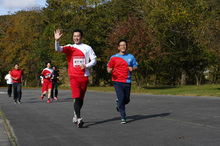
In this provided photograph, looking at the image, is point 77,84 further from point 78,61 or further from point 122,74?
point 122,74

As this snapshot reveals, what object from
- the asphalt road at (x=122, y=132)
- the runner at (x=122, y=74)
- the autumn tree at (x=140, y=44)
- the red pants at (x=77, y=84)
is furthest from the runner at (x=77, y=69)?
the autumn tree at (x=140, y=44)

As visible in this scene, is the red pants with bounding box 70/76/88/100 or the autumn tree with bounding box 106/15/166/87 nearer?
the red pants with bounding box 70/76/88/100

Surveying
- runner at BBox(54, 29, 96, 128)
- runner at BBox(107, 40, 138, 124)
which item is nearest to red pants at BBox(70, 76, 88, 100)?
runner at BBox(54, 29, 96, 128)

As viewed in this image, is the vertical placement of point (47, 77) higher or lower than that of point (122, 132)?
higher

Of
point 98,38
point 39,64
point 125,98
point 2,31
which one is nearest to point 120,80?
point 125,98

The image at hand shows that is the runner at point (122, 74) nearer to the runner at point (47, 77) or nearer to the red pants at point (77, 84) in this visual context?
the red pants at point (77, 84)

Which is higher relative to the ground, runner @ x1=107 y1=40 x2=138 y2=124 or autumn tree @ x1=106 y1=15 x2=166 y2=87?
autumn tree @ x1=106 y1=15 x2=166 y2=87

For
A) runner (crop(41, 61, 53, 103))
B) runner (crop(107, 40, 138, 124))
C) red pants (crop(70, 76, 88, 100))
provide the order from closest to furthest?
red pants (crop(70, 76, 88, 100))
runner (crop(107, 40, 138, 124))
runner (crop(41, 61, 53, 103))

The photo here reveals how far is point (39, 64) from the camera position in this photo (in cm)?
5544

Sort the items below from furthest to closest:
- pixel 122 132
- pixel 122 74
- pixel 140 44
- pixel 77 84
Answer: pixel 140 44 < pixel 122 74 < pixel 77 84 < pixel 122 132

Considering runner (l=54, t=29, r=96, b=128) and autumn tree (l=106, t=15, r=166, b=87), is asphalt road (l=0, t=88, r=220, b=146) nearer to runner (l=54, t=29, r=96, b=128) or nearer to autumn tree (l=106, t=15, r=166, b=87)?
runner (l=54, t=29, r=96, b=128)

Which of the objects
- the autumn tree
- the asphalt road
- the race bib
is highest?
the autumn tree

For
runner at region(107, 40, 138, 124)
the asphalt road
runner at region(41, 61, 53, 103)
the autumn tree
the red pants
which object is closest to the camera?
the asphalt road

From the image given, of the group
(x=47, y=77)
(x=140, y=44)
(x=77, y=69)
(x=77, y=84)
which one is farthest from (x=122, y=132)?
(x=140, y=44)
